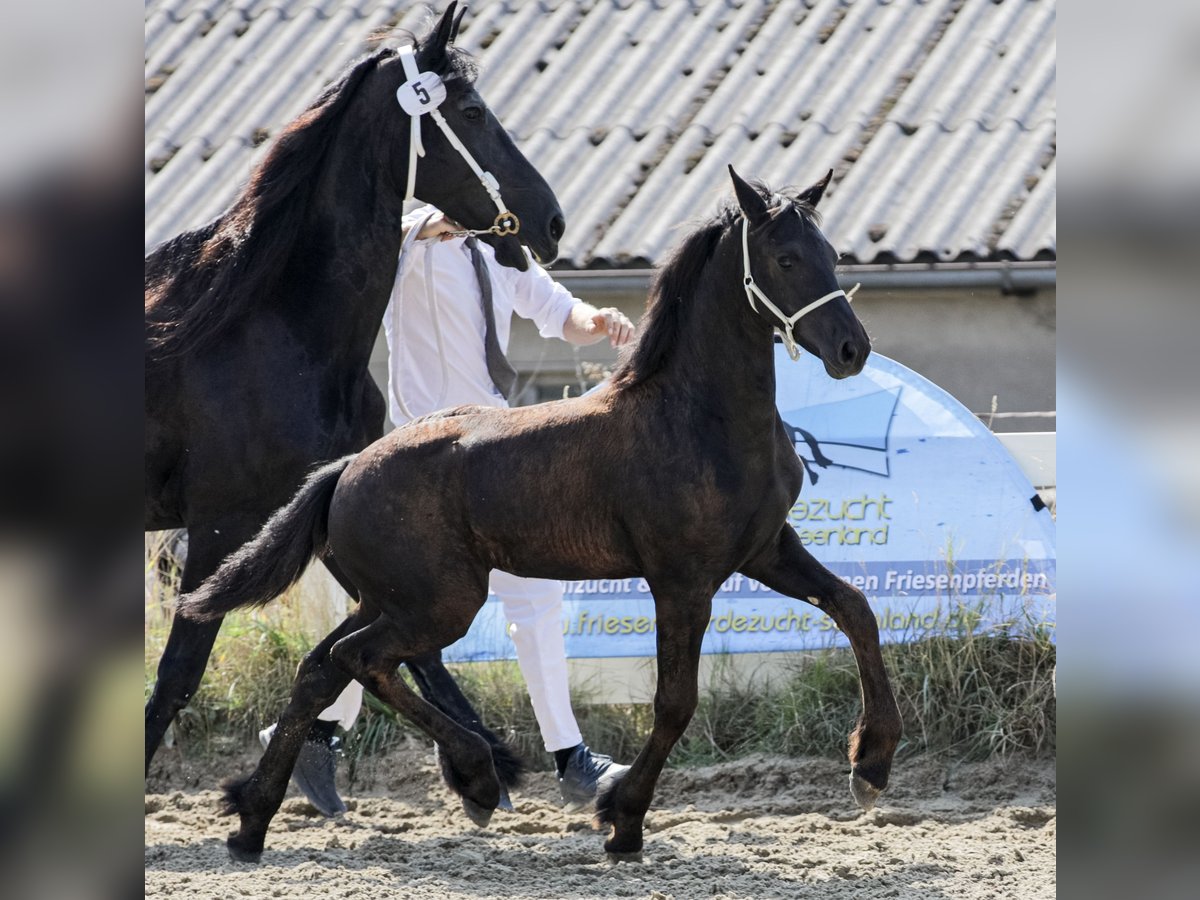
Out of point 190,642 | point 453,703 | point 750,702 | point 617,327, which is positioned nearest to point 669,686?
point 617,327

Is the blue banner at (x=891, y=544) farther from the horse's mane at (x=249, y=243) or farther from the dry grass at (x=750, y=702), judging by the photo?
the horse's mane at (x=249, y=243)

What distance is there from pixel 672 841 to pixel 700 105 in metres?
6.46

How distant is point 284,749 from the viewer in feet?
14.0

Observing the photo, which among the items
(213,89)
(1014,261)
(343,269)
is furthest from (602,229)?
(343,269)

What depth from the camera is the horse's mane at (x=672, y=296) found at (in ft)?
12.9

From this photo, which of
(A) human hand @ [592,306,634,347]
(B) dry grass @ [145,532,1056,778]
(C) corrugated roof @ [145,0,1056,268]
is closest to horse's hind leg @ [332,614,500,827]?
(A) human hand @ [592,306,634,347]

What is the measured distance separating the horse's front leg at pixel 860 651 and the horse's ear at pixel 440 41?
1.83 m

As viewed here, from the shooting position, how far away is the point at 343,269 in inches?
179

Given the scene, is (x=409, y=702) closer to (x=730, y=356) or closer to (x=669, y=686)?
(x=669, y=686)

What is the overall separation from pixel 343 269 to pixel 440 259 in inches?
26.3

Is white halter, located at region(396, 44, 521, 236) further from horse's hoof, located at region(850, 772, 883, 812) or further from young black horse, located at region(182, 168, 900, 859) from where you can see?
horse's hoof, located at region(850, 772, 883, 812)

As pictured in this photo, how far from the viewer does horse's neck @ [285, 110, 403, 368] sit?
4.53 metres

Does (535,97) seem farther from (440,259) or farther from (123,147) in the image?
(123,147)

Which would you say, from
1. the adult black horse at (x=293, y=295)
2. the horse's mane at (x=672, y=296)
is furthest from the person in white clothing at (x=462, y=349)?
the horse's mane at (x=672, y=296)
